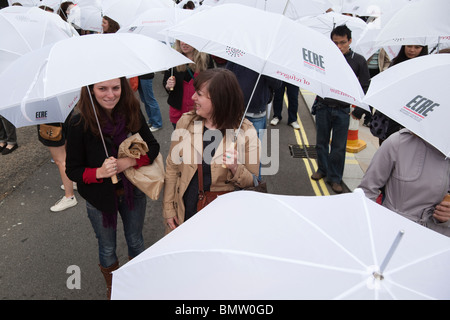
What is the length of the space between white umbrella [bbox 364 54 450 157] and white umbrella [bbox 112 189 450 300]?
783 mm

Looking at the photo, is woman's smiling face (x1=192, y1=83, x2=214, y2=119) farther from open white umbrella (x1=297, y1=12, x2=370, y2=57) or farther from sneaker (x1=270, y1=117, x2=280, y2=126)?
open white umbrella (x1=297, y1=12, x2=370, y2=57)

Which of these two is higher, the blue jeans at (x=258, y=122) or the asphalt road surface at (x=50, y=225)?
the blue jeans at (x=258, y=122)

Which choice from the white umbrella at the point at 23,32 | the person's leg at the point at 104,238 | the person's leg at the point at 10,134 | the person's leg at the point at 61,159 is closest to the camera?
the person's leg at the point at 104,238

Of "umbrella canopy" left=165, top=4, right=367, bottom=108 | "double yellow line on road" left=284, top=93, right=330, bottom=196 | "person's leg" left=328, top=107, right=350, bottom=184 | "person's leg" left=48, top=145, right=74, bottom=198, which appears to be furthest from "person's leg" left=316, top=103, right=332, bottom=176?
"person's leg" left=48, top=145, right=74, bottom=198

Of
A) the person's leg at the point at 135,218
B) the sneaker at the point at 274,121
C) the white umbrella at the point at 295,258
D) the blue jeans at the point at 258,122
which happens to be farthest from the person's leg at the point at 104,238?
the sneaker at the point at 274,121

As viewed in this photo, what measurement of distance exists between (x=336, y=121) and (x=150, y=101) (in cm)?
372

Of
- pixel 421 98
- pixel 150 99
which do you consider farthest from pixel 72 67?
pixel 150 99

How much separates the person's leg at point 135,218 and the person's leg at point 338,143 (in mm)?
3145

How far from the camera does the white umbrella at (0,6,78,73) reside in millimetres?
3319

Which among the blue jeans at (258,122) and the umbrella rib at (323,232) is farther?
the blue jeans at (258,122)

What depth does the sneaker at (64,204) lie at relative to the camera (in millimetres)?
4485

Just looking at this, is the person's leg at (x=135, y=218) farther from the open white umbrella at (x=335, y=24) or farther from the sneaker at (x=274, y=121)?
the open white umbrella at (x=335, y=24)

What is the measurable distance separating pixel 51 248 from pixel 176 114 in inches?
92.7

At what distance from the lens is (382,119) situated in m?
3.88
